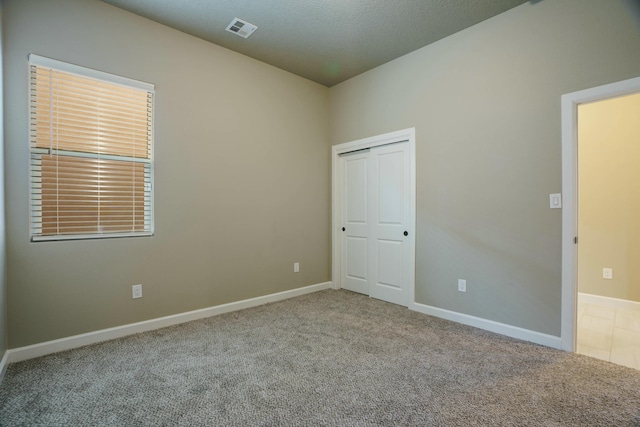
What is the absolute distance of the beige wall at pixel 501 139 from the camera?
240 centimetres

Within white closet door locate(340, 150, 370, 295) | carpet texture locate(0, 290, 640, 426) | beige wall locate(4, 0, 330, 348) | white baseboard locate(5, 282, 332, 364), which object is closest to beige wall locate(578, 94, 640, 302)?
carpet texture locate(0, 290, 640, 426)

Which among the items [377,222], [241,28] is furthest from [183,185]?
[377,222]

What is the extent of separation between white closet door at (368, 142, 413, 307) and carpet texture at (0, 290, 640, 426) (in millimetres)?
884

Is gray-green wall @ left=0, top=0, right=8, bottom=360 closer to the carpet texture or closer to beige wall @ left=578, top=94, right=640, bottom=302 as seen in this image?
the carpet texture

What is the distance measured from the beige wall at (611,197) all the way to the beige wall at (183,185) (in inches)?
133

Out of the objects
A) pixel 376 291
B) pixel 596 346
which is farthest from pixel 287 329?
pixel 596 346

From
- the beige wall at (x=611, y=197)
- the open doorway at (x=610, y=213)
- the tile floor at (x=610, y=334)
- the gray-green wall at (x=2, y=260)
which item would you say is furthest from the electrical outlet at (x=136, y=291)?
the beige wall at (x=611, y=197)

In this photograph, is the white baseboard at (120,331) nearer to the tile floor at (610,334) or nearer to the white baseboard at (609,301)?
the tile floor at (610,334)

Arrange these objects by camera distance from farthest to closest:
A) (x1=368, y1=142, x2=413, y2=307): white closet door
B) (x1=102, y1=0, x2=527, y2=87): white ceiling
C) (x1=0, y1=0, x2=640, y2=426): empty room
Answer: (x1=368, y1=142, x2=413, y2=307): white closet door → (x1=102, y1=0, x2=527, y2=87): white ceiling → (x1=0, y1=0, x2=640, y2=426): empty room

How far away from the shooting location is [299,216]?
414 cm

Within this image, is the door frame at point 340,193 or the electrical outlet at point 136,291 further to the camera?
the door frame at point 340,193

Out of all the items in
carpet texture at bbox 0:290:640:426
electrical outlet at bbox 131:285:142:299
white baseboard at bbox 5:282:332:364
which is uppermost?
electrical outlet at bbox 131:285:142:299

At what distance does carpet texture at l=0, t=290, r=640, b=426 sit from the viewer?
5.41 feet

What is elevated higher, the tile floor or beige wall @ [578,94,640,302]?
beige wall @ [578,94,640,302]
